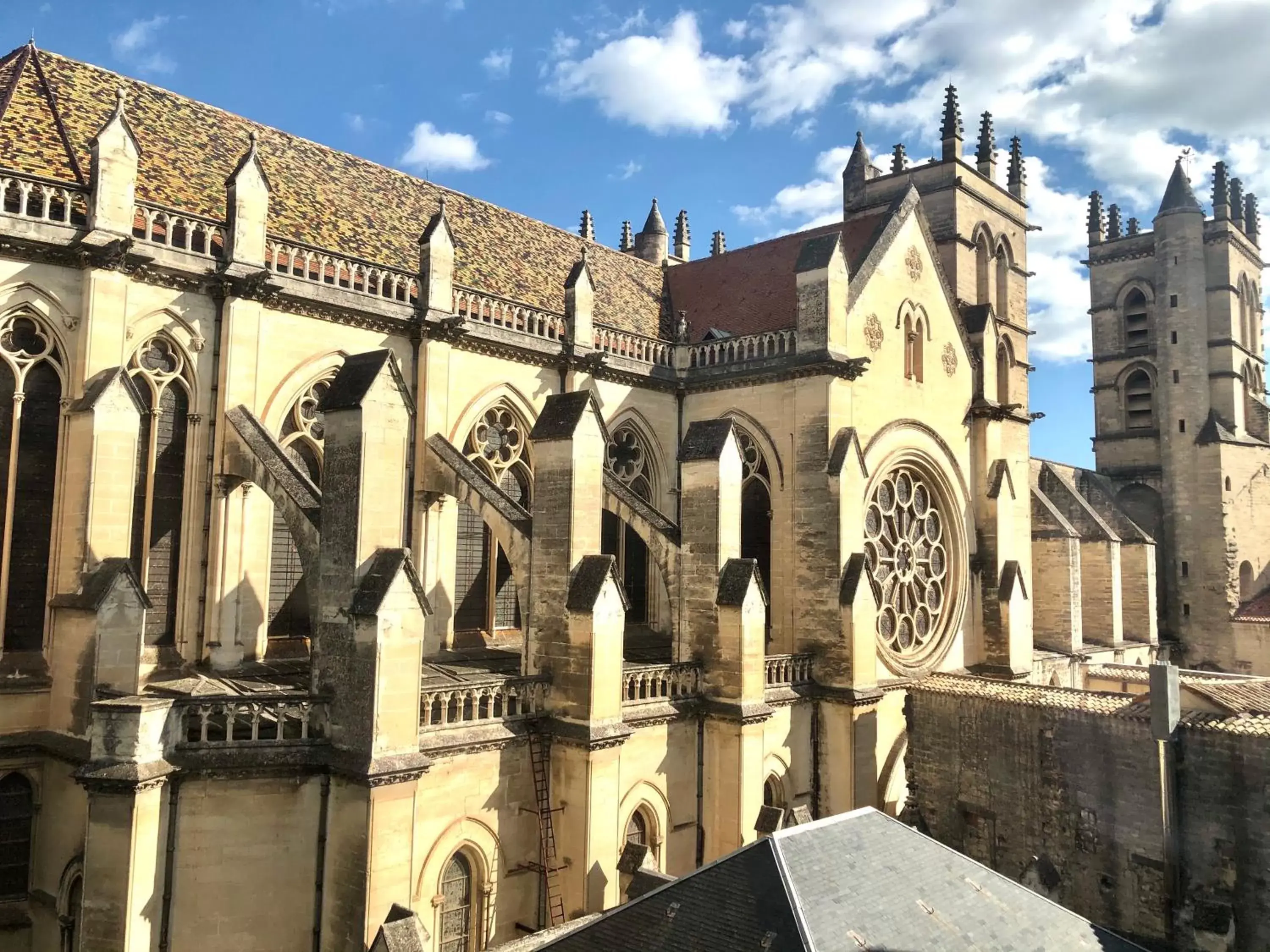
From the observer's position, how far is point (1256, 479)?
3697 cm

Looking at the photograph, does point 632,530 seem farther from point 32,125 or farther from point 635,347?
point 32,125

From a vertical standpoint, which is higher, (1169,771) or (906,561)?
(906,561)

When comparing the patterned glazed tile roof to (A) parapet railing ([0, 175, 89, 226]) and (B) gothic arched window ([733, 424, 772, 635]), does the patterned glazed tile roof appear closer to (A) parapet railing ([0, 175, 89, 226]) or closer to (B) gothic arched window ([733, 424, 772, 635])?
(A) parapet railing ([0, 175, 89, 226])

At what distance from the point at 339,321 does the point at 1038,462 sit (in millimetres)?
27120

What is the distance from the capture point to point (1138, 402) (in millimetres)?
39125

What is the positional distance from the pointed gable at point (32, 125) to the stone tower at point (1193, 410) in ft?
121

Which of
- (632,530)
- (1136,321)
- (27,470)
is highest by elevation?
(1136,321)

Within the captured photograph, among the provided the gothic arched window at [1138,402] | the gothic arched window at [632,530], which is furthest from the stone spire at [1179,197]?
the gothic arched window at [632,530]

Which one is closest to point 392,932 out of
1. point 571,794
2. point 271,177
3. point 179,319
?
point 571,794

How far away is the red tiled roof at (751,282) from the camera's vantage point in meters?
22.9

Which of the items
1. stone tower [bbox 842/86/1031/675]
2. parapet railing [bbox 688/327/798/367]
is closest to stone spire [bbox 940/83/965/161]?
stone tower [bbox 842/86/1031/675]

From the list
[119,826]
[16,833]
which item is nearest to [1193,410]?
[119,826]

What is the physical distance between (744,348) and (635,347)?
2.50 m

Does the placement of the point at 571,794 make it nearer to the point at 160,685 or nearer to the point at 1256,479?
the point at 160,685
